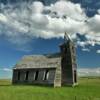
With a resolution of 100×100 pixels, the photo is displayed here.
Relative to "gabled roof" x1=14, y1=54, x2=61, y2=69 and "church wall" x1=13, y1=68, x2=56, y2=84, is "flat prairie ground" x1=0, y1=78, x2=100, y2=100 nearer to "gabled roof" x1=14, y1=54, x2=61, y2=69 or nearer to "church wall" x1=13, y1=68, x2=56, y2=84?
"church wall" x1=13, y1=68, x2=56, y2=84

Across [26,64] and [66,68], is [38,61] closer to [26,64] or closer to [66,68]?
[26,64]

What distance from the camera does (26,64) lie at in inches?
1708

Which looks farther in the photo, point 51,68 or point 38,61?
point 38,61

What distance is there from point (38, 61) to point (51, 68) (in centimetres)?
393

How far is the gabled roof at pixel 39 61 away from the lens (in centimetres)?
4037

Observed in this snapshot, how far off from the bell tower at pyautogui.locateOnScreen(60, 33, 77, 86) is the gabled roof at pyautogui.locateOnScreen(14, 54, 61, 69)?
180cm

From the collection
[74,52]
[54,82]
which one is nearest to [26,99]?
[54,82]

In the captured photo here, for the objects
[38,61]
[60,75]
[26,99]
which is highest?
[38,61]

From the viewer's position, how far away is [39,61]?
42.6m

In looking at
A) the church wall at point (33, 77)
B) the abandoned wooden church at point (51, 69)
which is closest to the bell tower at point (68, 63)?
Result: the abandoned wooden church at point (51, 69)

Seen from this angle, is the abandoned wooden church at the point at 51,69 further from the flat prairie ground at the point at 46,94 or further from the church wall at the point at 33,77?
the flat prairie ground at the point at 46,94

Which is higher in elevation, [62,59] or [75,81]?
[62,59]

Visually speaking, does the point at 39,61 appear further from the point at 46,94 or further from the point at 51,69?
the point at 46,94

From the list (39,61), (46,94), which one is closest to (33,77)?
(39,61)
